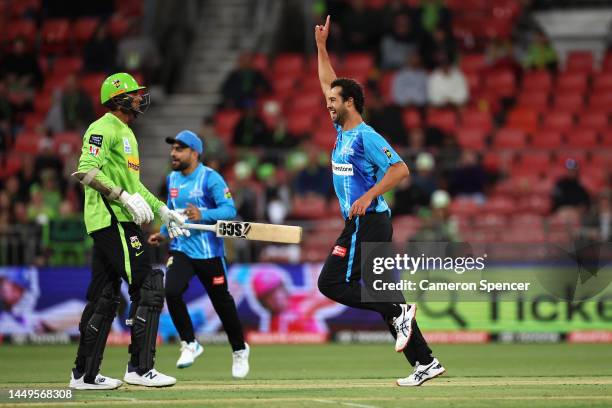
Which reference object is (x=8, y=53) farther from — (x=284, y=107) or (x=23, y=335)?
(x=23, y=335)

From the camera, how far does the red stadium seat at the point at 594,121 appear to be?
74.1ft

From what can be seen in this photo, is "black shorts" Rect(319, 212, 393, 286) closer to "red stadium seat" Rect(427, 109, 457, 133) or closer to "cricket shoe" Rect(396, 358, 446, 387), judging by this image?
"cricket shoe" Rect(396, 358, 446, 387)

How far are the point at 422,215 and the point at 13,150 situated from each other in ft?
28.0

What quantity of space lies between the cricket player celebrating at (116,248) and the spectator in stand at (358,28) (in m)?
14.5

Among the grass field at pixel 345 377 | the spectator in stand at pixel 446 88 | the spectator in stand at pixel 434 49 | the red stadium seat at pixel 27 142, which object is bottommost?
the grass field at pixel 345 377

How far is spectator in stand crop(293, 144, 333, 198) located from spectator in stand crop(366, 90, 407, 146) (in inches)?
62.5

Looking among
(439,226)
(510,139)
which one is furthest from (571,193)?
(510,139)

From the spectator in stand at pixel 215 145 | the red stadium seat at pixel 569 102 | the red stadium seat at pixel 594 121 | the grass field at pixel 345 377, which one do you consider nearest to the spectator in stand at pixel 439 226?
the grass field at pixel 345 377

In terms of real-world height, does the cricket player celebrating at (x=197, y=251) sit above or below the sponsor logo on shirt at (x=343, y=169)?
below

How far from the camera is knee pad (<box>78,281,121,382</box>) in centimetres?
1046

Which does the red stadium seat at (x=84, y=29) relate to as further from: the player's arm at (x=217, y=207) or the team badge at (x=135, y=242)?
the team badge at (x=135, y=242)

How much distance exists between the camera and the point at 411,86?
76.1ft

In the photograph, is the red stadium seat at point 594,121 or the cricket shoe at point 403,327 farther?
the red stadium seat at point 594,121

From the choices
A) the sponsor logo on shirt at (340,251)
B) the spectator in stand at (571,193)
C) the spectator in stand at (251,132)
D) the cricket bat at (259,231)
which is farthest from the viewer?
the spectator in stand at (251,132)
